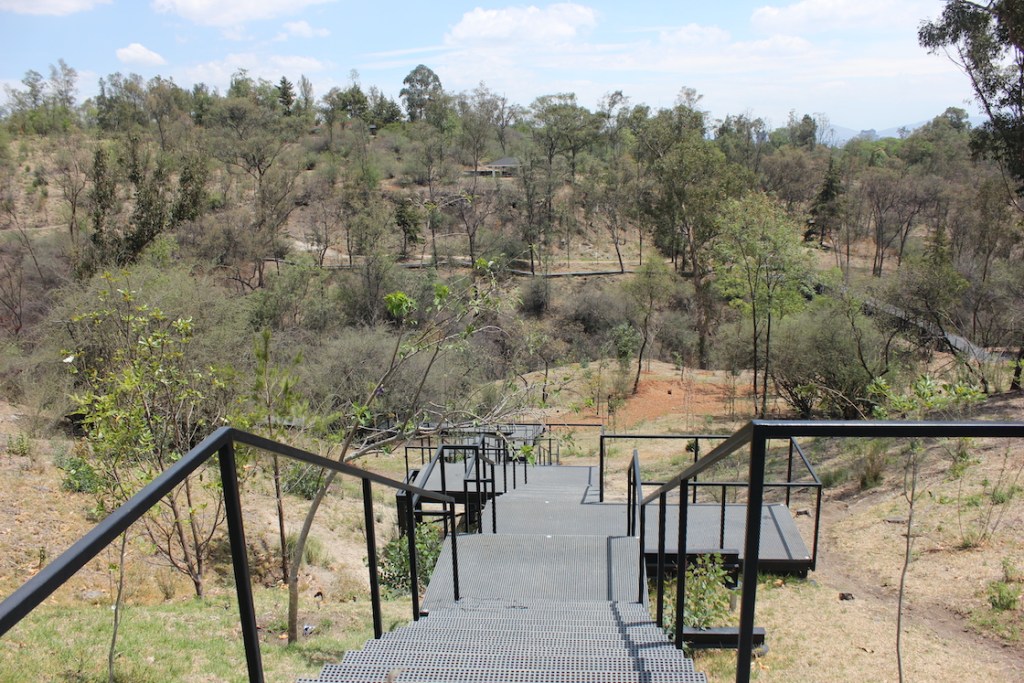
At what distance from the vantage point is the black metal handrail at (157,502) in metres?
1.13

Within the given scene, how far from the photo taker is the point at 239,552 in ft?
6.34

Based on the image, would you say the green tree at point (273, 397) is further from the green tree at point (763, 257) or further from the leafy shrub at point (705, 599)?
the green tree at point (763, 257)

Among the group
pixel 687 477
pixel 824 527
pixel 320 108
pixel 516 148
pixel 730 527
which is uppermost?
pixel 320 108

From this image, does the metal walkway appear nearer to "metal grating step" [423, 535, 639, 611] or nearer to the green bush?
"metal grating step" [423, 535, 639, 611]

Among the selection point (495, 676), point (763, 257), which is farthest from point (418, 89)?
point (495, 676)

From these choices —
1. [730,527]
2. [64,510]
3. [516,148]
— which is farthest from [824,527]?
[516,148]

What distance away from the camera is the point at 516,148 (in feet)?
176

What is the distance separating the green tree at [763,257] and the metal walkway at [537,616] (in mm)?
14002

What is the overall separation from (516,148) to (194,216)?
24671 millimetres

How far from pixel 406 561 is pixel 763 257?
1670cm

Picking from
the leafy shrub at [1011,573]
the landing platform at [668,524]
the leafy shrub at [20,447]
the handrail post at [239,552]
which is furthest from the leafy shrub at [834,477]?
the leafy shrub at [20,447]

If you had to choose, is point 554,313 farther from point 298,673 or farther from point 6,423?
point 298,673

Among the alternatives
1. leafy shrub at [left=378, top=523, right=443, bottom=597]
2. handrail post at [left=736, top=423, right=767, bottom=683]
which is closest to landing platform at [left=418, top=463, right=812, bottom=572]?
leafy shrub at [left=378, top=523, right=443, bottom=597]

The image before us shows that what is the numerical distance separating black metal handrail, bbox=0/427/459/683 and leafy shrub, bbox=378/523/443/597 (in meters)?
4.65
